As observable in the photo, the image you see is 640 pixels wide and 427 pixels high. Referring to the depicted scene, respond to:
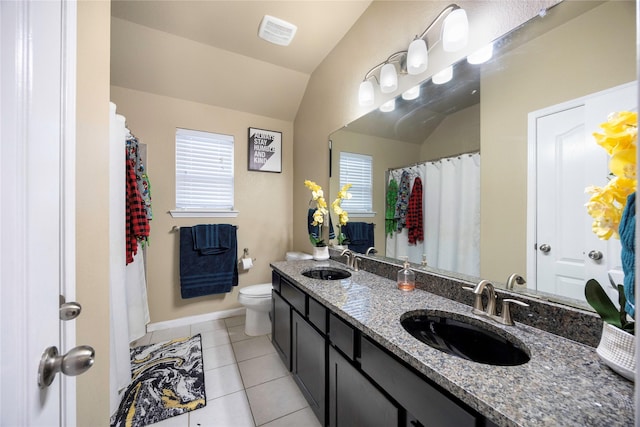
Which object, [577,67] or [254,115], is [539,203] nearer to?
[577,67]

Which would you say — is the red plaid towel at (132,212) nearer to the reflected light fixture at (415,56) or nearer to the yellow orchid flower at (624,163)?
the reflected light fixture at (415,56)

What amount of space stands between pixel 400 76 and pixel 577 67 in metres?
0.94

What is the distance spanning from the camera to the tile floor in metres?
1.43

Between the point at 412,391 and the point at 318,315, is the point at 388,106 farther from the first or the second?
the point at 412,391

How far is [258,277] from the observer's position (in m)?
3.03

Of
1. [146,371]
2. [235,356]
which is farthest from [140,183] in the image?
[235,356]

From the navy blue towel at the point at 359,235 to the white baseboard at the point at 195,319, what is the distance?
1.75m

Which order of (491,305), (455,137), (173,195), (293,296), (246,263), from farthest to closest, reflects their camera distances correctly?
(246,263), (173,195), (293,296), (455,137), (491,305)

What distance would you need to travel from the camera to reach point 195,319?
2.69 metres

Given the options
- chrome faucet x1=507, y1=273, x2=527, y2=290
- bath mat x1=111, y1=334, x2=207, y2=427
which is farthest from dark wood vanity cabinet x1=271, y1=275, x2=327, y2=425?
chrome faucet x1=507, y1=273, x2=527, y2=290

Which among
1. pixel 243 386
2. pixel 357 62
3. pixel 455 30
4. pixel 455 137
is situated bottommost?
pixel 243 386

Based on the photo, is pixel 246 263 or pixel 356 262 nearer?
pixel 356 262

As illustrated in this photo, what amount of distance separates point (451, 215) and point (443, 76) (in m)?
0.77

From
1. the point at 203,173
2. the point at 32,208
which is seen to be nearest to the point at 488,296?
the point at 32,208
